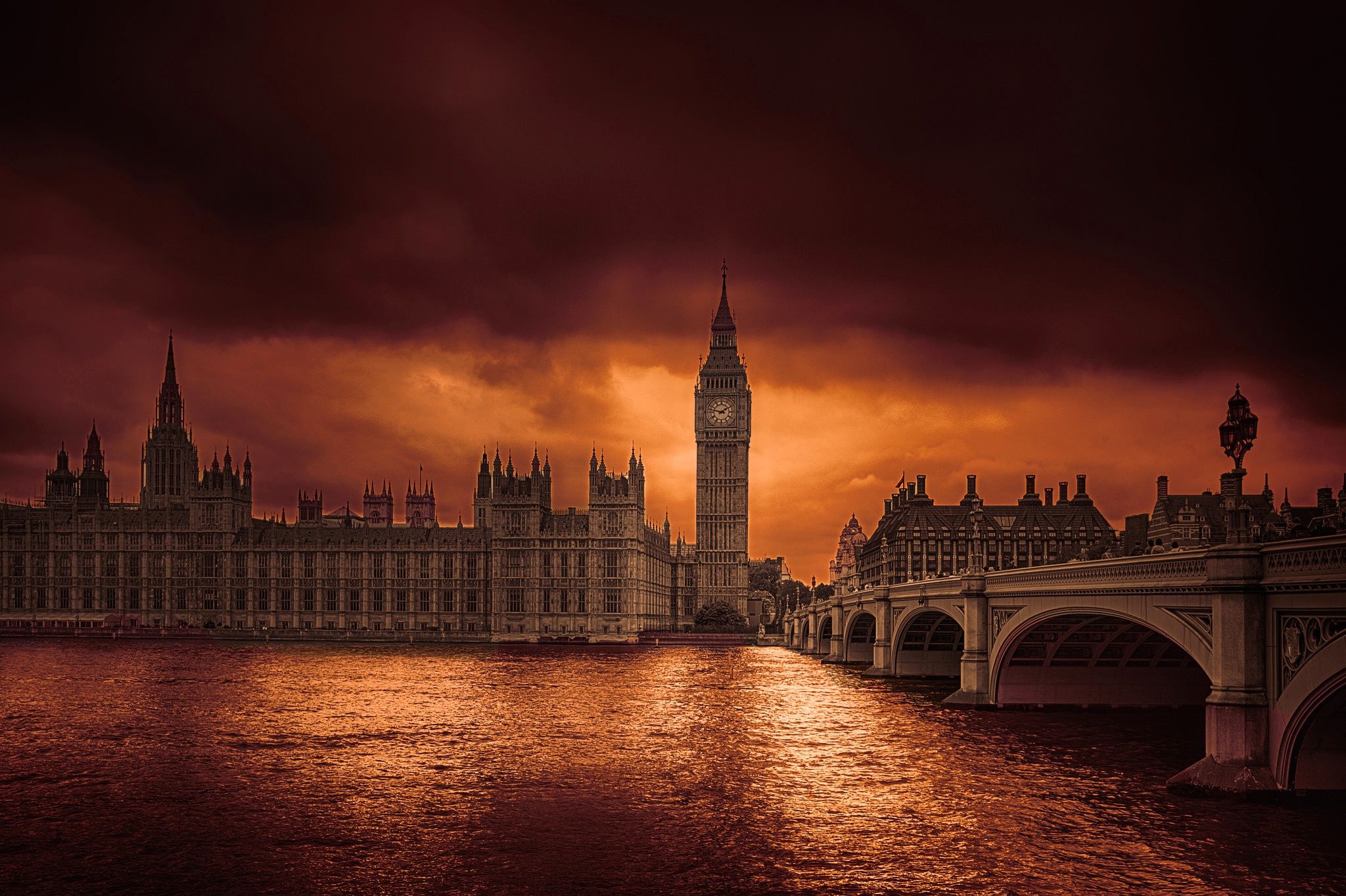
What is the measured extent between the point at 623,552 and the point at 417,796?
387ft

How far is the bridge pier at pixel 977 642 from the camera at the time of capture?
49188 mm

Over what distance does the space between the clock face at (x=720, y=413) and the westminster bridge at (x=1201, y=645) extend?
131 metres

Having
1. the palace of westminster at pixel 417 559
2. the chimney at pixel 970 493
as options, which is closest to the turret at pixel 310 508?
the palace of westminster at pixel 417 559

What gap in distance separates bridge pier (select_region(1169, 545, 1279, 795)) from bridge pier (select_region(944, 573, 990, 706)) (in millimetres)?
22832

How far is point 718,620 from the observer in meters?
157

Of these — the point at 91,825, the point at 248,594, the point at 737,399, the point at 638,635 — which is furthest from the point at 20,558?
the point at 91,825

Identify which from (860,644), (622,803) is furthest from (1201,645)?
(860,644)

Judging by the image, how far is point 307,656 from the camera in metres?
106

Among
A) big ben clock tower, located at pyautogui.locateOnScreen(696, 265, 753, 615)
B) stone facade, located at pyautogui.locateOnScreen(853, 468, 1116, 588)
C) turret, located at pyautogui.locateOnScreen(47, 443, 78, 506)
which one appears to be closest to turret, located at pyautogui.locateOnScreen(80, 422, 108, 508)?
turret, located at pyautogui.locateOnScreen(47, 443, 78, 506)

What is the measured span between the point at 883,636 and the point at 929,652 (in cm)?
409

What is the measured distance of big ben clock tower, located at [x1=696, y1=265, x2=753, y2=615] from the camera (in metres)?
180

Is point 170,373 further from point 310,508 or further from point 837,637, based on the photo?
point 837,637

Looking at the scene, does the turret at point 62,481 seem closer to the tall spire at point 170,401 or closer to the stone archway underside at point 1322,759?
the tall spire at point 170,401

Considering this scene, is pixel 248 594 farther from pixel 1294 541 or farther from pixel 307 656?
pixel 1294 541
